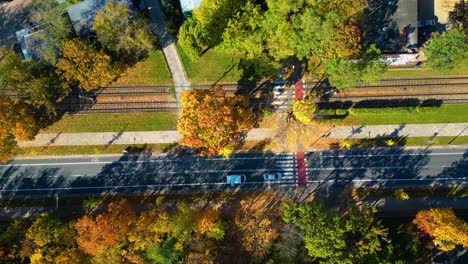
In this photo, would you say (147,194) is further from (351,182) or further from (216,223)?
(351,182)

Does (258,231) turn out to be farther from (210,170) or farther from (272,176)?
(210,170)

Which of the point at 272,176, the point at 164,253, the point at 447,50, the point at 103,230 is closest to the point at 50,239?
the point at 103,230

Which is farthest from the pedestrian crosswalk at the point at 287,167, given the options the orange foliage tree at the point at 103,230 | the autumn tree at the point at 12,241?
the autumn tree at the point at 12,241

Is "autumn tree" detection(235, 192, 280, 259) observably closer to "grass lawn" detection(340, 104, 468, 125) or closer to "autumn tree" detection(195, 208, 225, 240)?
"autumn tree" detection(195, 208, 225, 240)

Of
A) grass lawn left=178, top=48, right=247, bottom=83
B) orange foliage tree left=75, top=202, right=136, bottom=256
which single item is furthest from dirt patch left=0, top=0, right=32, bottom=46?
orange foliage tree left=75, top=202, right=136, bottom=256

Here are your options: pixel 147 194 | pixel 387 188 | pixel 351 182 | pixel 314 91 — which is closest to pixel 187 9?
pixel 314 91

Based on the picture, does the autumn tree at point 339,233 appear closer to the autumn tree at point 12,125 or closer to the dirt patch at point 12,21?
the autumn tree at point 12,125

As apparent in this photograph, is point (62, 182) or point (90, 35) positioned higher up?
point (90, 35)
